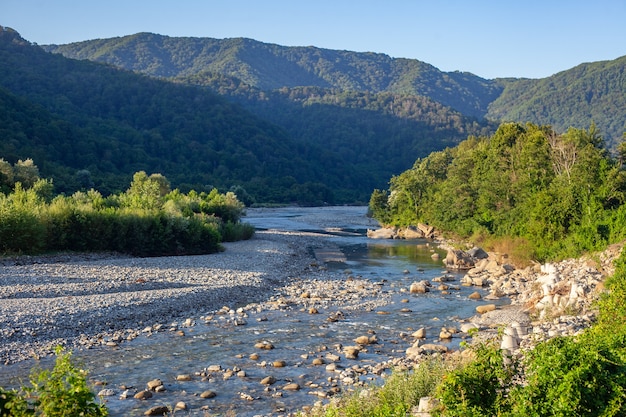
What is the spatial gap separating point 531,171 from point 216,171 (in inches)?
4314

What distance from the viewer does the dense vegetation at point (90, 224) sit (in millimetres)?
35531

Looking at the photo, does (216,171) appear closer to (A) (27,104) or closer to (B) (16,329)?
(A) (27,104)

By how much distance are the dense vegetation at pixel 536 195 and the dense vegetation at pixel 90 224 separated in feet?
80.2

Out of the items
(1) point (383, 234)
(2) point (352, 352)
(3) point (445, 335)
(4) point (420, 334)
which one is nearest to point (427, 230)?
(1) point (383, 234)

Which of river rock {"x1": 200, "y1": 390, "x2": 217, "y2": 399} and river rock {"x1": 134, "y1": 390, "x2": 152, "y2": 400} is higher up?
river rock {"x1": 134, "y1": 390, "x2": 152, "y2": 400}

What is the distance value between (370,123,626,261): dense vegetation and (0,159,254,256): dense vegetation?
2445 centimetres

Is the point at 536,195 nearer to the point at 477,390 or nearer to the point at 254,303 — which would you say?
the point at 254,303

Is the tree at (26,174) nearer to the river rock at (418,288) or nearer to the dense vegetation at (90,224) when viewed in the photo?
the dense vegetation at (90,224)

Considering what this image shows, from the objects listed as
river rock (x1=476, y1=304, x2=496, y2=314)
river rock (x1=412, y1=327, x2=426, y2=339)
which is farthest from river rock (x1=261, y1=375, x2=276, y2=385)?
river rock (x1=476, y1=304, x2=496, y2=314)

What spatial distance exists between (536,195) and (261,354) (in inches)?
1260

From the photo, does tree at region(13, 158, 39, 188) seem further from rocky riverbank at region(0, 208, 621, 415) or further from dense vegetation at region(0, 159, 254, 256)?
rocky riverbank at region(0, 208, 621, 415)

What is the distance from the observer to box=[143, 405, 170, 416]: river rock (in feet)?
45.5

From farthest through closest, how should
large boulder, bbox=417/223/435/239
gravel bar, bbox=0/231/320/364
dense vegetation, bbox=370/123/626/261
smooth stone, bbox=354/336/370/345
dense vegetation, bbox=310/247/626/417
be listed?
large boulder, bbox=417/223/435/239 < dense vegetation, bbox=370/123/626/261 < smooth stone, bbox=354/336/370/345 < gravel bar, bbox=0/231/320/364 < dense vegetation, bbox=310/247/626/417

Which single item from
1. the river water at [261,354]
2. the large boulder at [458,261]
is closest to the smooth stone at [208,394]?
the river water at [261,354]
